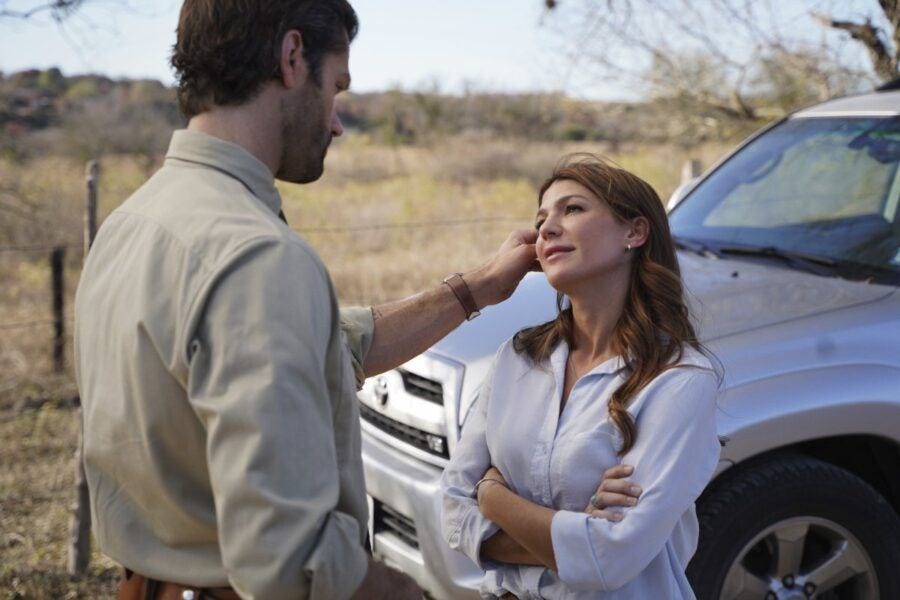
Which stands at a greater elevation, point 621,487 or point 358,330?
point 358,330

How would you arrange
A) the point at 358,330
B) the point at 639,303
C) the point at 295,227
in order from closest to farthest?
the point at 639,303 < the point at 358,330 < the point at 295,227

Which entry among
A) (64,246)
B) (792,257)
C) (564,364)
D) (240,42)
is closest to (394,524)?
(564,364)

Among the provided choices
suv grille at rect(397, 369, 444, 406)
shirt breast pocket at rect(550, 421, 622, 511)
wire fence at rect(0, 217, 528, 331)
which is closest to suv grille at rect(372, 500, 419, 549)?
suv grille at rect(397, 369, 444, 406)

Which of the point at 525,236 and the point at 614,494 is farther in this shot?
the point at 525,236

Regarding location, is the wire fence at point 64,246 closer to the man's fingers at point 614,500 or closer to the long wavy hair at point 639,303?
the long wavy hair at point 639,303

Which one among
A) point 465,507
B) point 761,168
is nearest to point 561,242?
point 465,507

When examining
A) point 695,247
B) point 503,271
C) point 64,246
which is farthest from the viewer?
point 64,246

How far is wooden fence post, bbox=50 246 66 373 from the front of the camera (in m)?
6.79

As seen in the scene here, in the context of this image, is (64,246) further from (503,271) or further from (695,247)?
(503,271)

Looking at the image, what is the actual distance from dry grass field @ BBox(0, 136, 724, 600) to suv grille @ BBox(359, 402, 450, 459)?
1.31 m

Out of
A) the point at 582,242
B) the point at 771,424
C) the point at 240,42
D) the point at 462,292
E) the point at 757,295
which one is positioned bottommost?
the point at 771,424

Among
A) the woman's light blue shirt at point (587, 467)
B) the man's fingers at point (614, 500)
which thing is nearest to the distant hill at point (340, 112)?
the woman's light blue shirt at point (587, 467)

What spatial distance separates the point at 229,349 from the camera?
4.87ft

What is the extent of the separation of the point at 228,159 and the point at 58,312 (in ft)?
18.4
